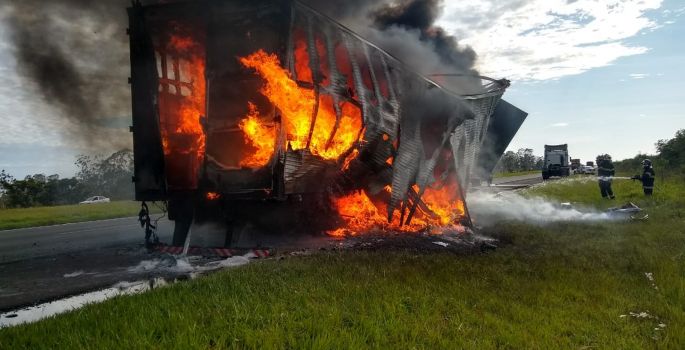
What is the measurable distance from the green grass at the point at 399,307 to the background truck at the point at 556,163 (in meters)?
39.5

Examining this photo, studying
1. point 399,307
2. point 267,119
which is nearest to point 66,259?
point 267,119

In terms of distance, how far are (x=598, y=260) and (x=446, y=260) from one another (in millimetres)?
2512

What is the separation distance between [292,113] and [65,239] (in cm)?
707

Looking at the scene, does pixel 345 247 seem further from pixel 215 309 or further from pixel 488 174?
pixel 488 174

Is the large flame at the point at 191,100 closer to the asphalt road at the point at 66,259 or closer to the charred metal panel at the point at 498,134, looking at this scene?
the asphalt road at the point at 66,259

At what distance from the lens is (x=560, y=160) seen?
44094 mm

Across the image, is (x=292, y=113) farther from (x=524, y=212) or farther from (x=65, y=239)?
(x=524, y=212)

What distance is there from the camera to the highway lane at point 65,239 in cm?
909

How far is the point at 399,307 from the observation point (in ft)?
14.6

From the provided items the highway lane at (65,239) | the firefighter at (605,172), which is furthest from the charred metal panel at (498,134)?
the highway lane at (65,239)

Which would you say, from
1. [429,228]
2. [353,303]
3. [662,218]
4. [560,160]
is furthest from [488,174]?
[560,160]

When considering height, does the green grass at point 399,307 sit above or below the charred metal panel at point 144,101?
below

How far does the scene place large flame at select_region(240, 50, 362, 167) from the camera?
8117mm

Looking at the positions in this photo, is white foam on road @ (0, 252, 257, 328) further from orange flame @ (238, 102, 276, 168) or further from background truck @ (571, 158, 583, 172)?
background truck @ (571, 158, 583, 172)
